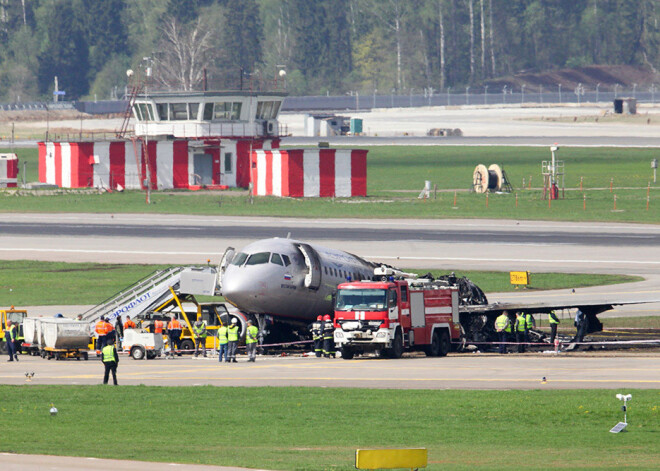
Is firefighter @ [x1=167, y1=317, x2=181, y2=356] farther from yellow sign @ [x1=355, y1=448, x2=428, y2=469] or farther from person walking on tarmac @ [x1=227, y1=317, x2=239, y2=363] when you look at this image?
yellow sign @ [x1=355, y1=448, x2=428, y2=469]

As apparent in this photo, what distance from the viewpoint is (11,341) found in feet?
147

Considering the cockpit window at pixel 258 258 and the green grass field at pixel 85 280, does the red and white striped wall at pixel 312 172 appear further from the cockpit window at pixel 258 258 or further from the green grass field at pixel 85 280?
the cockpit window at pixel 258 258

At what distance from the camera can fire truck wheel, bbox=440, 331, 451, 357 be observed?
153 ft

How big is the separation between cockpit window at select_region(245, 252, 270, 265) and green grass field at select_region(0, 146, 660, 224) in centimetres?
5348

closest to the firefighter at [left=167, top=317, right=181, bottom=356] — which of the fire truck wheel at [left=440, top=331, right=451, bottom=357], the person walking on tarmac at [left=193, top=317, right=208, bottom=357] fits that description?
the person walking on tarmac at [left=193, top=317, right=208, bottom=357]

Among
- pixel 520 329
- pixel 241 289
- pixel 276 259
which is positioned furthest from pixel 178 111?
pixel 520 329

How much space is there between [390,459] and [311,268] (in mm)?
29073

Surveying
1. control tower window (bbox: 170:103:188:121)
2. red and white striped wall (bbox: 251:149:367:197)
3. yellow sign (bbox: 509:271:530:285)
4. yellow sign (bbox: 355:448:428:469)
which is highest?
control tower window (bbox: 170:103:188:121)

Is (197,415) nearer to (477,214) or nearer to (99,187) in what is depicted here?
(477,214)

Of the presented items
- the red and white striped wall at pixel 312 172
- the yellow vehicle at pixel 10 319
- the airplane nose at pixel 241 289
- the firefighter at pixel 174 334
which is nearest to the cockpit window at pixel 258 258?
the airplane nose at pixel 241 289

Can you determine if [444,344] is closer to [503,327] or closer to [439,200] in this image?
[503,327]

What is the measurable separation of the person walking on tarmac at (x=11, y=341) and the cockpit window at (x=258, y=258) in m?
9.65

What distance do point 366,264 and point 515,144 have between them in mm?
127861

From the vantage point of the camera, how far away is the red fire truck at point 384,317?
4372 centimetres
